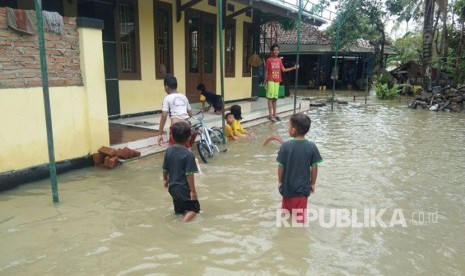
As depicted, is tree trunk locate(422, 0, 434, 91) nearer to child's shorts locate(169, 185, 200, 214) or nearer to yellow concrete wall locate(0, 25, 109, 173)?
yellow concrete wall locate(0, 25, 109, 173)

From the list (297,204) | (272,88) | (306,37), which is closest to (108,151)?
(297,204)

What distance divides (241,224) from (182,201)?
0.72 meters

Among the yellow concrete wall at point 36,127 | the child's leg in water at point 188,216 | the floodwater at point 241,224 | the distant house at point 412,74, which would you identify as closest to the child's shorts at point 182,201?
the child's leg in water at point 188,216

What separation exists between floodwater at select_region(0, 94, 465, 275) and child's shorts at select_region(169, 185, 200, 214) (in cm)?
14

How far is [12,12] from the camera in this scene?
4.89 meters

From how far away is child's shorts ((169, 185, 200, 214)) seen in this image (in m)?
4.02

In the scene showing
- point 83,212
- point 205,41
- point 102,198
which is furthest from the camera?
point 205,41

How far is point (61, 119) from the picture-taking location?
5.68 metres

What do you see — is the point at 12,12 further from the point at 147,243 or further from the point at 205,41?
the point at 205,41

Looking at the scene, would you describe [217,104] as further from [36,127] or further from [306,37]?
[306,37]

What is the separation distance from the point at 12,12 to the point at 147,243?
364 centimetres

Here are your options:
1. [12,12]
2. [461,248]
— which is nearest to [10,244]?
[12,12]
